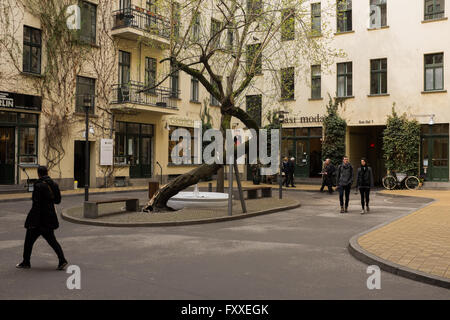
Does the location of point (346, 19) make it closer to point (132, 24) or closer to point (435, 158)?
point (435, 158)

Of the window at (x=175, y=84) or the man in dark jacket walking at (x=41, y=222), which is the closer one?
the man in dark jacket walking at (x=41, y=222)

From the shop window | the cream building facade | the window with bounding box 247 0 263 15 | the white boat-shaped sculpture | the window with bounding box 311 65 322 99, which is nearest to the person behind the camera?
the white boat-shaped sculpture

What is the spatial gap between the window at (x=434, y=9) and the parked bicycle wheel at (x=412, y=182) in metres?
8.94

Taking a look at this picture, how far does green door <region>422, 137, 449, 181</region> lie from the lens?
2391cm

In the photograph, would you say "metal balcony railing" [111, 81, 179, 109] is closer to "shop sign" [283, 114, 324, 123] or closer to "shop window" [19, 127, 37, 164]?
"shop window" [19, 127, 37, 164]

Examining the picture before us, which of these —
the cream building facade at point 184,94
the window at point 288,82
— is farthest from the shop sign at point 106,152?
the window at point 288,82

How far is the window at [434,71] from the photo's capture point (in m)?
24.0

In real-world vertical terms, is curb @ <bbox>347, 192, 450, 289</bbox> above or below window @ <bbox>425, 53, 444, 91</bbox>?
below

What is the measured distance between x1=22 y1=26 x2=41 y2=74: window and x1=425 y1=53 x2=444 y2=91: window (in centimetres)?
2033

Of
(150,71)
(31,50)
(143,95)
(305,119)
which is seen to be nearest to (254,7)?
Answer: (143,95)

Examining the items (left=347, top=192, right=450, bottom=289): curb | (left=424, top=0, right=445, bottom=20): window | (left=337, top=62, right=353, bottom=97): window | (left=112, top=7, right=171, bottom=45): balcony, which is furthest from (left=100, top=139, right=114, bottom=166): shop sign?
(left=424, top=0, right=445, bottom=20): window

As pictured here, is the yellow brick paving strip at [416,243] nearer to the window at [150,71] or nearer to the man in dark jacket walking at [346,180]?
the man in dark jacket walking at [346,180]

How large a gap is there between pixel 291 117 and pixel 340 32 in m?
6.12
